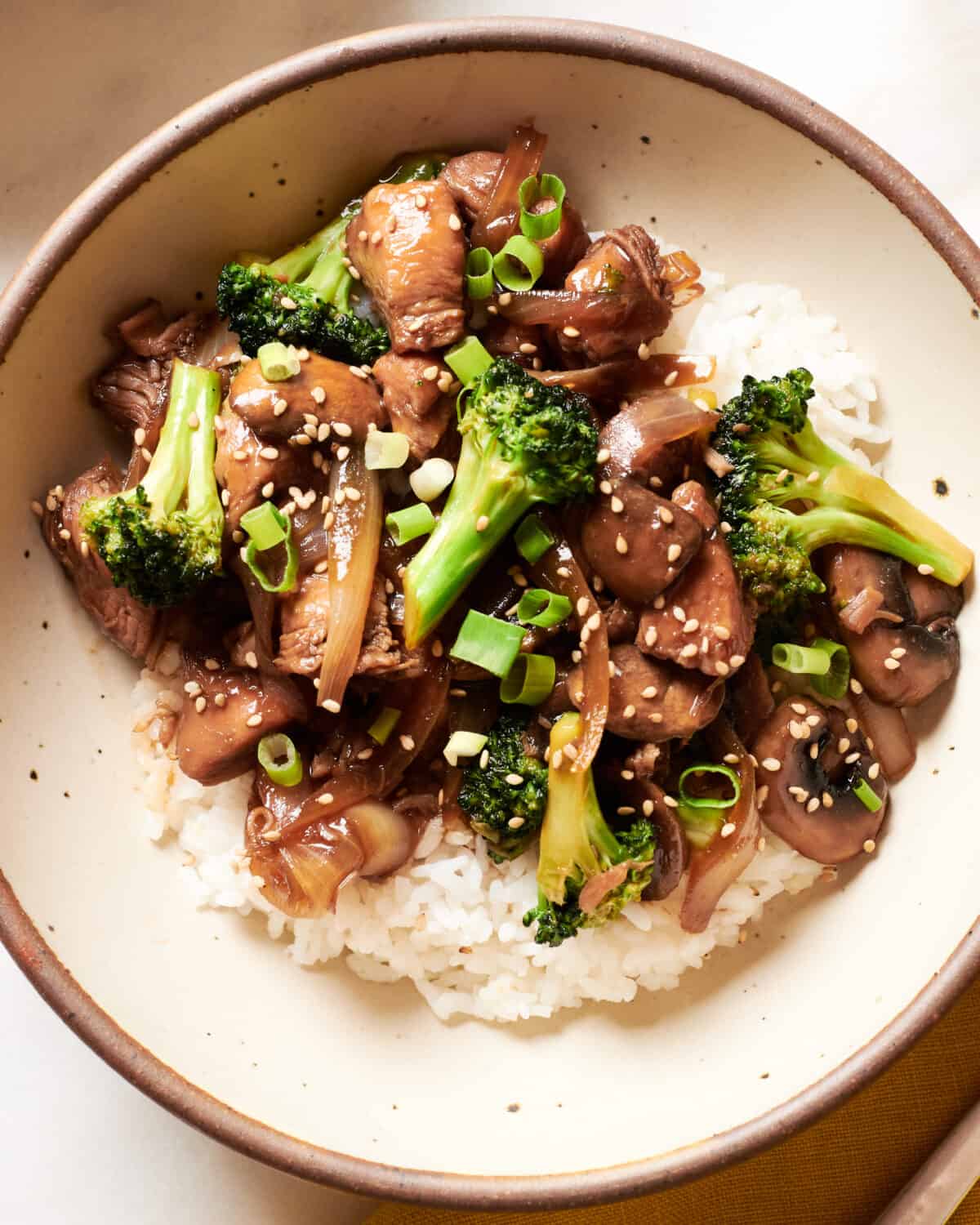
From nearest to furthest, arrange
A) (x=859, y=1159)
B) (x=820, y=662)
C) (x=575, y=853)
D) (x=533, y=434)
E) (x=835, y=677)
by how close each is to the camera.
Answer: (x=533, y=434) < (x=575, y=853) < (x=820, y=662) < (x=835, y=677) < (x=859, y=1159)

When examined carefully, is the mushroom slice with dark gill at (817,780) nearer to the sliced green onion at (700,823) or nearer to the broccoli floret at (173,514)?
the sliced green onion at (700,823)

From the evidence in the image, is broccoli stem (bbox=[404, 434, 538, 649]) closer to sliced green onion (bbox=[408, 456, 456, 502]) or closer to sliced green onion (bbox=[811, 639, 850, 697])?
sliced green onion (bbox=[408, 456, 456, 502])

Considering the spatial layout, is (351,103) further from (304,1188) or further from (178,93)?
(304,1188)

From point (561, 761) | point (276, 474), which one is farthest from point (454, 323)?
point (561, 761)

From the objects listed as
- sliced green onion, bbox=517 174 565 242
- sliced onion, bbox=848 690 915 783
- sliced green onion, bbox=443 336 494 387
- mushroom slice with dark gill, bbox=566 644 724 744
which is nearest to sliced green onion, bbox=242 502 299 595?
sliced green onion, bbox=443 336 494 387

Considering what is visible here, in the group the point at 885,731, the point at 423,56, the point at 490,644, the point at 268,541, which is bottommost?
the point at 268,541

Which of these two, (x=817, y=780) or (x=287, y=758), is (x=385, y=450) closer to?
(x=287, y=758)

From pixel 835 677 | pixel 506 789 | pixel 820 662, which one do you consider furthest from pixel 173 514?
pixel 835 677
